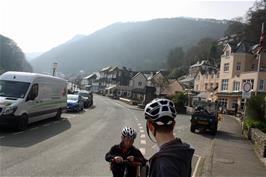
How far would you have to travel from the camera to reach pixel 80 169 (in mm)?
9953

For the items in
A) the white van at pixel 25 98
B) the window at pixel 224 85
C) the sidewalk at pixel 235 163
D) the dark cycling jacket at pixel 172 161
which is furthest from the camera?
the window at pixel 224 85

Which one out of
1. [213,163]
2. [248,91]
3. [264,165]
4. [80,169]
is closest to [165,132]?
[80,169]

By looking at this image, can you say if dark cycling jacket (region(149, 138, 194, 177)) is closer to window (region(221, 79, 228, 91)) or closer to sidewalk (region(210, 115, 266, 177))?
sidewalk (region(210, 115, 266, 177))

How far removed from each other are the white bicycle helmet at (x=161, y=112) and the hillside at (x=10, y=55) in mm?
82465

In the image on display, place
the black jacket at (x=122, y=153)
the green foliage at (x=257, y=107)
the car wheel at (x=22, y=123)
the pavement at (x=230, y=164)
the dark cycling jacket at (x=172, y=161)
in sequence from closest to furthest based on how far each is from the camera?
the dark cycling jacket at (x=172, y=161) < the black jacket at (x=122, y=153) < the pavement at (x=230, y=164) < the car wheel at (x=22, y=123) < the green foliage at (x=257, y=107)

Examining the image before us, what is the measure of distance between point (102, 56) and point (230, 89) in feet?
412

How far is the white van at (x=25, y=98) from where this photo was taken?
53.7ft

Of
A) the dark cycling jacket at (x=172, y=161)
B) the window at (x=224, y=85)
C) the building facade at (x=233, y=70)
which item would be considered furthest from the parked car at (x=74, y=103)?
the window at (x=224, y=85)

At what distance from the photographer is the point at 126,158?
18.5ft

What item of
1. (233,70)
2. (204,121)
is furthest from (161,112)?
(233,70)

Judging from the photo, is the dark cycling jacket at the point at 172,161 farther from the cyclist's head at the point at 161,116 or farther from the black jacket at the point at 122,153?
the black jacket at the point at 122,153

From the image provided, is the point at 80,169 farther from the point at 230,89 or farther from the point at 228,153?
the point at 230,89

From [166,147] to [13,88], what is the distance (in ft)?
53.3

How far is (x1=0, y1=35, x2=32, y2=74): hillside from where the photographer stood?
84.2m
